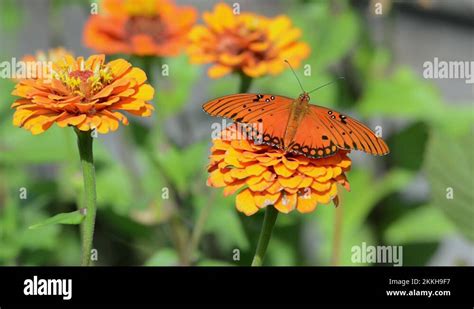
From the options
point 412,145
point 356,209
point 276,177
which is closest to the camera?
point 276,177

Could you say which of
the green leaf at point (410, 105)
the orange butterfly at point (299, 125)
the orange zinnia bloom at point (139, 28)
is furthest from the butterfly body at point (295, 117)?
the green leaf at point (410, 105)

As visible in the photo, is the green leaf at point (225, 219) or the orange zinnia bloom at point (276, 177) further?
the green leaf at point (225, 219)

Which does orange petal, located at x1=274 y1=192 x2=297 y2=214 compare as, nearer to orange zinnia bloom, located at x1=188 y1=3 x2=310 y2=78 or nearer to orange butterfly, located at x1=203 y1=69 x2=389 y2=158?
orange butterfly, located at x1=203 y1=69 x2=389 y2=158

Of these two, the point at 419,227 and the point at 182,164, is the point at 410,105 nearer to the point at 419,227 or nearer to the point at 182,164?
the point at 419,227

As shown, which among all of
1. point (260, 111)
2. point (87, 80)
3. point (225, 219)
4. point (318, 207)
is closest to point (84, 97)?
point (87, 80)

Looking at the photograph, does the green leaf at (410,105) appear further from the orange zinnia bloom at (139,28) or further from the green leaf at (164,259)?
the green leaf at (164,259)
